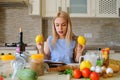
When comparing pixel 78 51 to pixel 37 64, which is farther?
pixel 78 51

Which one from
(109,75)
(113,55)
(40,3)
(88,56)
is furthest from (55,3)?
(109,75)

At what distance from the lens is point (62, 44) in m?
2.26

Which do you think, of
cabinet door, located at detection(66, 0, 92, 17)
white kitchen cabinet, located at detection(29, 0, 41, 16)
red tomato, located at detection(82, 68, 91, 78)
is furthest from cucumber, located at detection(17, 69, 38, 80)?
cabinet door, located at detection(66, 0, 92, 17)

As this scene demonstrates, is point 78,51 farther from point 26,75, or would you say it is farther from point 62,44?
point 26,75

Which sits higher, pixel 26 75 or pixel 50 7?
pixel 50 7

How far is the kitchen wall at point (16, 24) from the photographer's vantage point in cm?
425

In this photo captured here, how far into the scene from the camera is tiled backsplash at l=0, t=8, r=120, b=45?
426cm

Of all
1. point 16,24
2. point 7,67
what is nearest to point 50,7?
point 16,24

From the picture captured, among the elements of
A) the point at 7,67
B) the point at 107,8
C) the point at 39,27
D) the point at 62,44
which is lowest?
the point at 7,67

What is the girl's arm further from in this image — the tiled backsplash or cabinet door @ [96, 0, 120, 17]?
the tiled backsplash

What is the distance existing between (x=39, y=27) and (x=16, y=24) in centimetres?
44

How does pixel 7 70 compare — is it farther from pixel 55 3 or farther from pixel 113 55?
pixel 55 3

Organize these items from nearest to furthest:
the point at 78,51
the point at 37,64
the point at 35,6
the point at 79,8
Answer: the point at 37,64, the point at 78,51, the point at 35,6, the point at 79,8

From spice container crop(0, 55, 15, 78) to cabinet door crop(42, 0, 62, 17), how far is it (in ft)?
7.60
